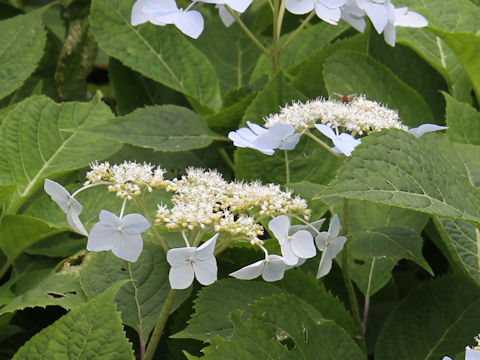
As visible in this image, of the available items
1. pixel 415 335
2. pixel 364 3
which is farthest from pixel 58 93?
pixel 415 335

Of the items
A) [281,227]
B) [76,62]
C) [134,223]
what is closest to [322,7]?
[281,227]

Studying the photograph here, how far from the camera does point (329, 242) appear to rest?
1181 mm

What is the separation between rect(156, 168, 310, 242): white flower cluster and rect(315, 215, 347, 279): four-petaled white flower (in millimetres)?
43

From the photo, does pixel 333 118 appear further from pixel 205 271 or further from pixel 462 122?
pixel 462 122

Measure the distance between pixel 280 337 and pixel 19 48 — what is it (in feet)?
3.62

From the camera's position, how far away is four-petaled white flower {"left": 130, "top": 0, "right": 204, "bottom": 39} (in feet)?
4.41

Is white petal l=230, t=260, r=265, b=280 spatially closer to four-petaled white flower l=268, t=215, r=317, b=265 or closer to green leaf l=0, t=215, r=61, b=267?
four-petaled white flower l=268, t=215, r=317, b=265

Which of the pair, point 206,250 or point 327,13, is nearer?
point 206,250

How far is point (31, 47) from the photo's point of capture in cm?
185

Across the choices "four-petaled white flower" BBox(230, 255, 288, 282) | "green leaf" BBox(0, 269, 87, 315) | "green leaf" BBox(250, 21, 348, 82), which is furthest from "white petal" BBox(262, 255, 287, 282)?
"green leaf" BBox(250, 21, 348, 82)

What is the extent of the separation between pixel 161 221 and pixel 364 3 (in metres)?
0.64

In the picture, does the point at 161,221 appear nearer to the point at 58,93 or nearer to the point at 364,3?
the point at 364,3

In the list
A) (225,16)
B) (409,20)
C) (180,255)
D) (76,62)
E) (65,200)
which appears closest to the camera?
(180,255)

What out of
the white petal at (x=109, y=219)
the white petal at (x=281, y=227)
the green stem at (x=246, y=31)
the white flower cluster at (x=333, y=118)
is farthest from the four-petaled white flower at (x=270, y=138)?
the green stem at (x=246, y=31)
